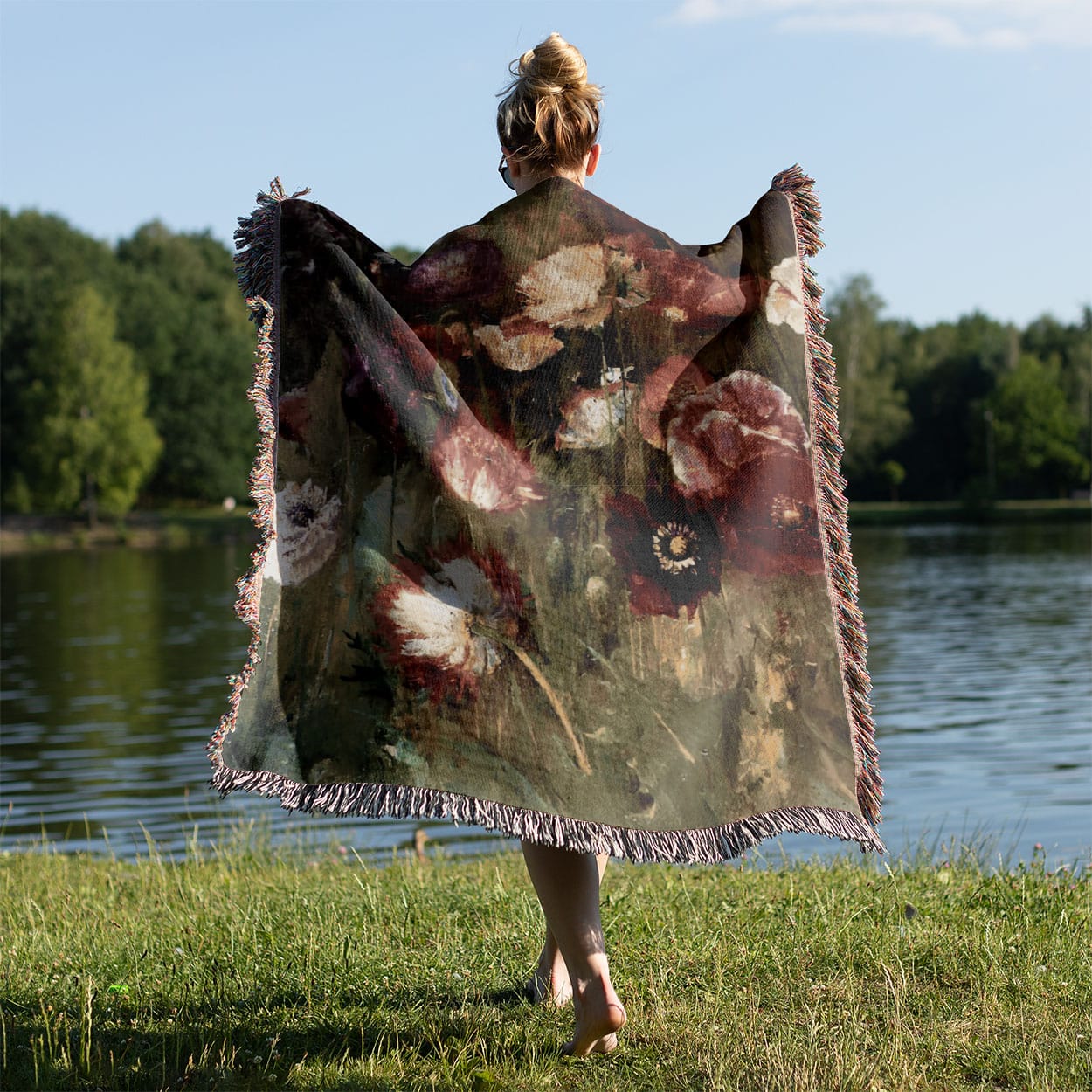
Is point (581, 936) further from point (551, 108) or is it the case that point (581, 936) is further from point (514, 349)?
point (551, 108)

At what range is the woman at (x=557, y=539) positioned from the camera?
2934 mm

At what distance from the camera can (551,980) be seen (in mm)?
3252

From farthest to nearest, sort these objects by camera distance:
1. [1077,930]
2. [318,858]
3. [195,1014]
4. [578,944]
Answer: [318,858], [1077,930], [195,1014], [578,944]

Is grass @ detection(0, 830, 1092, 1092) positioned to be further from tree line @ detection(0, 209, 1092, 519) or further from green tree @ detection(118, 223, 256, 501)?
green tree @ detection(118, 223, 256, 501)

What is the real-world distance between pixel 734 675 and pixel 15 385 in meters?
57.0

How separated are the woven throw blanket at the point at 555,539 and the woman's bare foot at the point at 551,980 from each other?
53 centimetres

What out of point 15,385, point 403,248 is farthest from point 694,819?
point 403,248

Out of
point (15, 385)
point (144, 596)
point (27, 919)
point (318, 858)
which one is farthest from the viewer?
point (15, 385)

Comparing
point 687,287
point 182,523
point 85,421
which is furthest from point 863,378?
point 687,287

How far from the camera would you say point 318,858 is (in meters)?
6.53

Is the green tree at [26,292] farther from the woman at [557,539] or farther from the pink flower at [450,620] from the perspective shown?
the pink flower at [450,620]

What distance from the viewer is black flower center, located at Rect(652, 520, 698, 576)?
10.0ft

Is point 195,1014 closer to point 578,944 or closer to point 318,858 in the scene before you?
point 578,944

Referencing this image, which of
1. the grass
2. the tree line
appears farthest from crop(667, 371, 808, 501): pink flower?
the tree line
